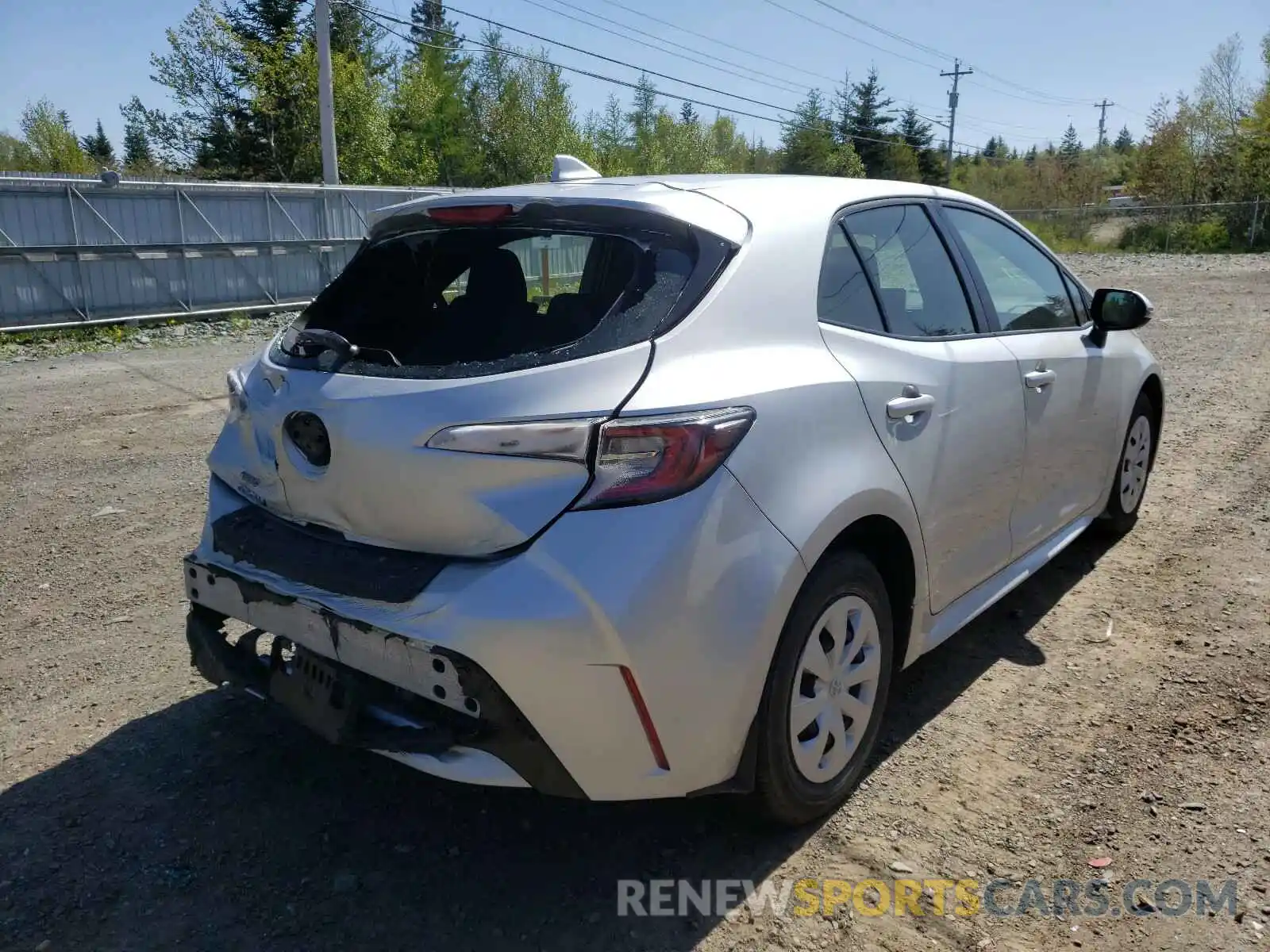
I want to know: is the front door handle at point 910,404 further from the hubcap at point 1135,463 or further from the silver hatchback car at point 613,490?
the hubcap at point 1135,463

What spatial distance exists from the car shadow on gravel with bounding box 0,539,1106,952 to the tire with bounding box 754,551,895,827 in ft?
0.54

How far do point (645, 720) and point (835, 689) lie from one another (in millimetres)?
722

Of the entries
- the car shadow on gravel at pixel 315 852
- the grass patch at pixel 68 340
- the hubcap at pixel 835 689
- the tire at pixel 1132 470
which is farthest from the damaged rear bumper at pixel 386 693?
the grass patch at pixel 68 340

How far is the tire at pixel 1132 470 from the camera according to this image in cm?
479

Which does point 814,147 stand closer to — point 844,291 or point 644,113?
point 644,113

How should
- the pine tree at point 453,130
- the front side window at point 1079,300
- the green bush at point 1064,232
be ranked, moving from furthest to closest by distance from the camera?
the pine tree at point 453,130, the green bush at point 1064,232, the front side window at point 1079,300

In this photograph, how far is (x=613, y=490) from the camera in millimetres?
2174

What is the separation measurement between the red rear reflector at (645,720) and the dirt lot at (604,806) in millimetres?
466

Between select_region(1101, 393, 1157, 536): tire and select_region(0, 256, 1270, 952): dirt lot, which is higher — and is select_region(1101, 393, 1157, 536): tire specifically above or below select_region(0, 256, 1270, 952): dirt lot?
above

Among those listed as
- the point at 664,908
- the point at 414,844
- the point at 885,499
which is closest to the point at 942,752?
the point at 885,499

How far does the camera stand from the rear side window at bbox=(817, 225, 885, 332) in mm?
2834

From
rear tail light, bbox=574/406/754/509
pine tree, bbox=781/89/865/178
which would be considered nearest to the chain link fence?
pine tree, bbox=781/89/865/178

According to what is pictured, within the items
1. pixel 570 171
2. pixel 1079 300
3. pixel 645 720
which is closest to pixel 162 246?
pixel 570 171

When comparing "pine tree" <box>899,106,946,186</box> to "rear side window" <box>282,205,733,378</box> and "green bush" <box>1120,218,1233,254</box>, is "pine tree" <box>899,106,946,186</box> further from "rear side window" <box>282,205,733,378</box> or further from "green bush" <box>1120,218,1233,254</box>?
"rear side window" <box>282,205,733,378</box>
